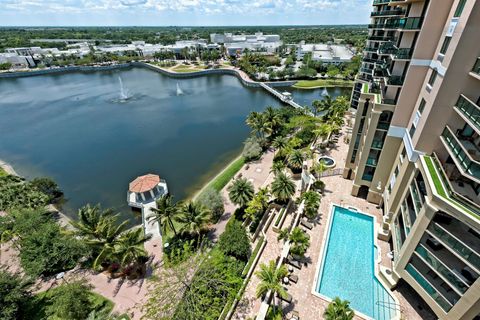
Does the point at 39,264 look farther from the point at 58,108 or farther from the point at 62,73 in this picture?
the point at 62,73

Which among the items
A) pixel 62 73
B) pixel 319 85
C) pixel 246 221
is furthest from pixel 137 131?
pixel 62 73

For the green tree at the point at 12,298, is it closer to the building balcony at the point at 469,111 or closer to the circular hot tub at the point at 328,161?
the building balcony at the point at 469,111

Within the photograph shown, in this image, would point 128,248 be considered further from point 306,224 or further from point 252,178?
point 252,178

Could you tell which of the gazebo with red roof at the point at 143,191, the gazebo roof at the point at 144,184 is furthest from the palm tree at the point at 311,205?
the gazebo roof at the point at 144,184

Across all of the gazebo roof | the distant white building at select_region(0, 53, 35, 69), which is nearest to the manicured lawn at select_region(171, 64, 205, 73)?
the distant white building at select_region(0, 53, 35, 69)

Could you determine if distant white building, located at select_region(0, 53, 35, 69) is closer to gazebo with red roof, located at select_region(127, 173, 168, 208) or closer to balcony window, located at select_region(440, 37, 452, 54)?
gazebo with red roof, located at select_region(127, 173, 168, 208)

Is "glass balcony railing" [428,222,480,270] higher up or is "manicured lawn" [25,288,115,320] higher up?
"glass balcony railing" [428,222,480,270]
